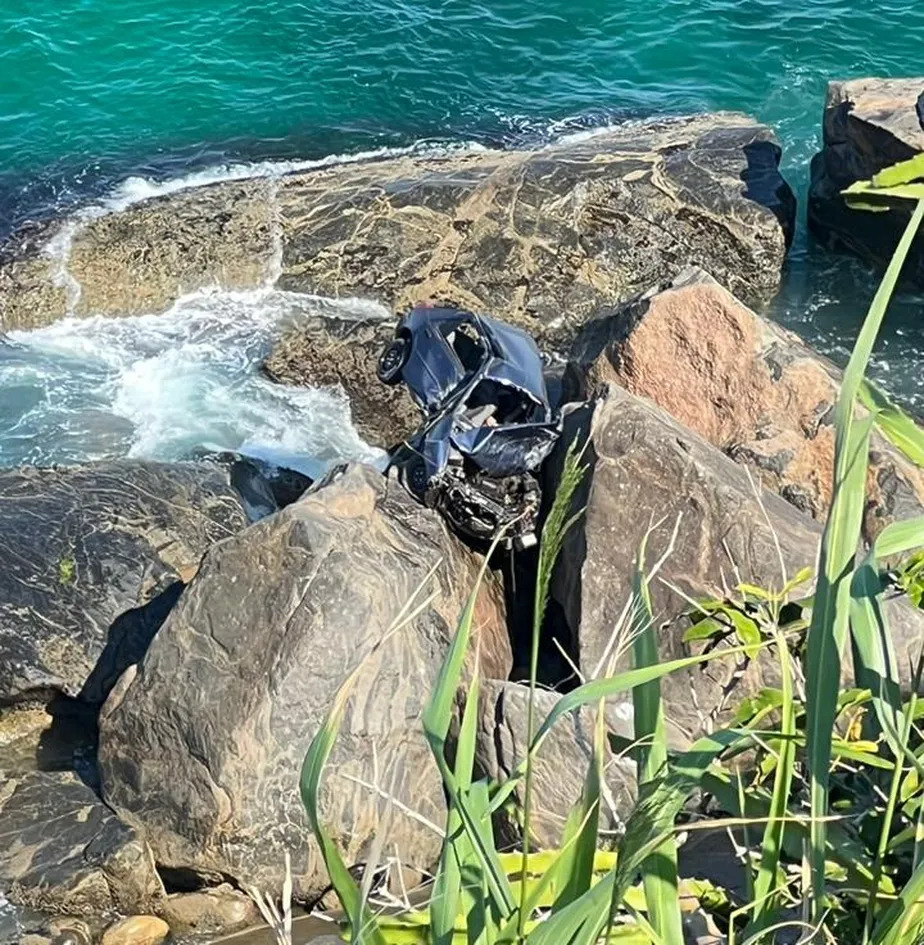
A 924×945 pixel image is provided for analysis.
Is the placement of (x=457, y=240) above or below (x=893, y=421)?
below

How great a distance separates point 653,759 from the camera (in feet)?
5.72

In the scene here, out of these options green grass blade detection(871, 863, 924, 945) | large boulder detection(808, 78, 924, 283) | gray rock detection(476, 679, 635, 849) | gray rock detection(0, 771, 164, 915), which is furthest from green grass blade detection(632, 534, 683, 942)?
large boulder detection(808, 78, 924, 283)

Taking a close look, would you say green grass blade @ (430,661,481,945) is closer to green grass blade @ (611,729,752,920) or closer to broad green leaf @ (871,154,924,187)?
green grass blade @ (611,729,752,920)

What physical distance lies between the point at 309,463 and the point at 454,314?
1.95 meters

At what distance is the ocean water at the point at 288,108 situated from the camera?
359 inches

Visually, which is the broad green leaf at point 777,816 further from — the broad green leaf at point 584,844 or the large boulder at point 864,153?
the large boulder at point 864,153

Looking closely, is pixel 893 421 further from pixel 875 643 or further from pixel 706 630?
pixel 706 630

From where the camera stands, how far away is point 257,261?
9820 mm

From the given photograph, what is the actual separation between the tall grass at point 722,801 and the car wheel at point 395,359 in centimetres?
495

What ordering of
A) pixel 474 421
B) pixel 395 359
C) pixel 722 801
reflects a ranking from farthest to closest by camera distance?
1. pixel 395 359
2. pixel 474 421
3. pixel 722 801

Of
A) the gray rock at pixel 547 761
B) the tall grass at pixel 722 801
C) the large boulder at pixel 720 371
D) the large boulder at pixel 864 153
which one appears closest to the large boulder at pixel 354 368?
the large boulder at pixel 720 371

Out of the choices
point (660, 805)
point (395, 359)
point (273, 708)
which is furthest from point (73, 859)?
point (660, 805)

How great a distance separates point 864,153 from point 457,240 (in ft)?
10.3

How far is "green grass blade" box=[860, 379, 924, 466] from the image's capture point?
1756 millimetres
